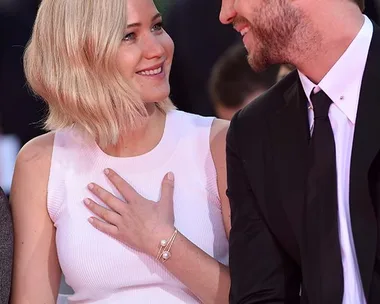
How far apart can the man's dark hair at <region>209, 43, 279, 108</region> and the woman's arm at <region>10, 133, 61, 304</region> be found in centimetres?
106

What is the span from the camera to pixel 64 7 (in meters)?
2.59

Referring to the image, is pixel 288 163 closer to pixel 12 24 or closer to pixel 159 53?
pixel 159 53

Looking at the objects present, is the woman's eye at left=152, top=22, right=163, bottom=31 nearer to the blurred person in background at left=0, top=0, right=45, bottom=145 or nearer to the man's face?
the man's face

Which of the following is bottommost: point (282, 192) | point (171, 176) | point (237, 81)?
point (237, 81)

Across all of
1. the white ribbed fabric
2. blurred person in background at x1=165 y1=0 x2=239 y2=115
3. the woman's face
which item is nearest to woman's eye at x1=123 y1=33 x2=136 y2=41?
the woman's face

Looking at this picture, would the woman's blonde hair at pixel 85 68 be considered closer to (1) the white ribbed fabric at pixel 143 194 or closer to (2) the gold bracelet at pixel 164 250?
(1) the white ribbed fabric at pixel 143 194

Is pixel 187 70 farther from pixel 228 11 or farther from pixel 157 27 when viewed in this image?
pixel 228 11

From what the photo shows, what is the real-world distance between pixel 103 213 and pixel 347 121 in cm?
81

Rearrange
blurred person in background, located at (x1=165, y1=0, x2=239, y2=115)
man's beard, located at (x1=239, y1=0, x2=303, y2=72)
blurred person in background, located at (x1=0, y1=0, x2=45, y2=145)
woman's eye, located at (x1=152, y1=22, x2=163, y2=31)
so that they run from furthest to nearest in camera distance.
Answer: blurred person in background, located at (x1=0, y1=0, x2=45, y2=145), blurred person in background, located at (x1=165, y1=0, x2=239, y2=115), woman's eye, located at (x1=152, y1=22, x2=163, y2=31), man's beard, located at (x1=239, y1=0, x2=303, y2=72)

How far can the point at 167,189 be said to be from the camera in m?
2.60

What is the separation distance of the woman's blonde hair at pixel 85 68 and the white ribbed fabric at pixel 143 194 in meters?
0.09

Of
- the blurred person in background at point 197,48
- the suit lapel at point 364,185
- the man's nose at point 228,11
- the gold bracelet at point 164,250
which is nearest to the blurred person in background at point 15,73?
the blurred person in background at point 197,48

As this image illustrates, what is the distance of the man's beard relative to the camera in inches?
83.0

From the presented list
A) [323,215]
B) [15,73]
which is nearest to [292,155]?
[323,215]
